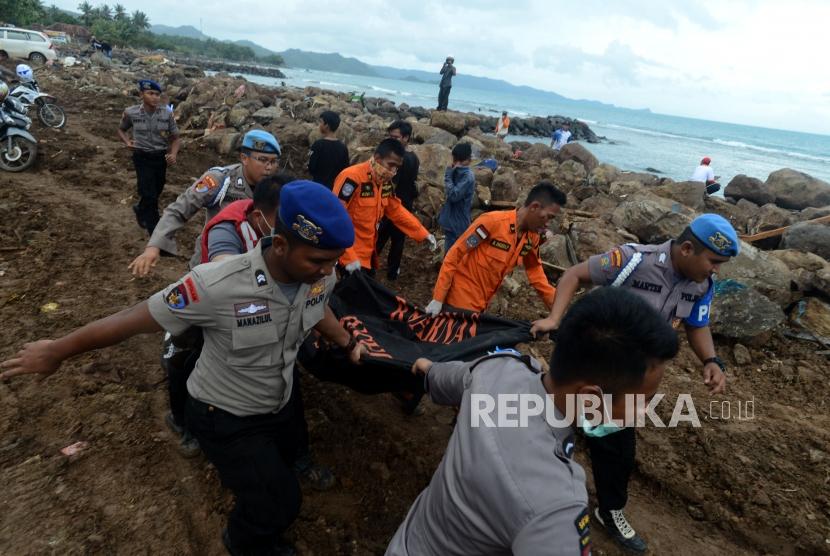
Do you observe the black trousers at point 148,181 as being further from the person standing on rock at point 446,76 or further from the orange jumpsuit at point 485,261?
the person standing on rock at point 446,76

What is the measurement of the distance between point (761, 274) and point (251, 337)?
6528 millimetres

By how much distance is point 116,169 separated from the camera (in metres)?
9.27

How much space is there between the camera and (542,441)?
4.15 feet

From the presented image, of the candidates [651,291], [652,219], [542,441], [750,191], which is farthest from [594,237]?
[750,191]

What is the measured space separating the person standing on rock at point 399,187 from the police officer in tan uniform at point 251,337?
4.03 meters

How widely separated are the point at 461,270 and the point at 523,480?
109 inches

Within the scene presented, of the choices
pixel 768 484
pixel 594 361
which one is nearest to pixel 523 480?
pixel 594 361

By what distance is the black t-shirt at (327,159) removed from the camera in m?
6.02

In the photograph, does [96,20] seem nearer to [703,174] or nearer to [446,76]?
[446,76]

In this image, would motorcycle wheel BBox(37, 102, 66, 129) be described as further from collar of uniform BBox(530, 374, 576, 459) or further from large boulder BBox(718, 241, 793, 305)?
large boulder BBox(718, 241, 793, 305)

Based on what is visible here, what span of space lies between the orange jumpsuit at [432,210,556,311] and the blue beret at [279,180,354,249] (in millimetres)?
1978

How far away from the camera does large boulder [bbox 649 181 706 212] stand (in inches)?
433

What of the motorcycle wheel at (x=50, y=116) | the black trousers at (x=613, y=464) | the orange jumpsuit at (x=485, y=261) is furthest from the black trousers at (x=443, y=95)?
the black trousers at (x=613, y=464)

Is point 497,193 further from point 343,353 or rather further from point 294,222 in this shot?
point 294,222
